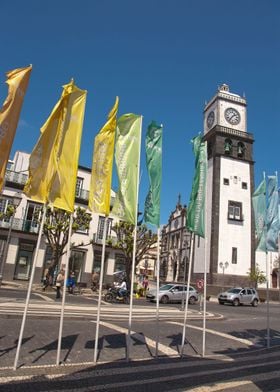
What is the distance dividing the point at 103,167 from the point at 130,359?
4459 mm

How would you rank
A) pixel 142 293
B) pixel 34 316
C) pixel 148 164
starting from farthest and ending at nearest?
1. pixel 142 293
2. pixel 34 316
3. pixel 148 164

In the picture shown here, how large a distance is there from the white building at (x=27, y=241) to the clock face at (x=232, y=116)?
2506 centimetres

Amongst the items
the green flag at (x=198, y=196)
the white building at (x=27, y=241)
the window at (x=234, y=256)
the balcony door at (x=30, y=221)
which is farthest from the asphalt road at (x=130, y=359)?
the window at (x=234, y=256)

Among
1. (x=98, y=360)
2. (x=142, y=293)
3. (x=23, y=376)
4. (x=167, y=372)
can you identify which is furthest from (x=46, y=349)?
(x=142, y=293)

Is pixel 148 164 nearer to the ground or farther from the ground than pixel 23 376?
farther from the ground

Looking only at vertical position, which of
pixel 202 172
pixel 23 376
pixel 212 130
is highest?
pixel 212 130

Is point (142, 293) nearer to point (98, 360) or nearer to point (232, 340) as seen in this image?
point (232, 340)

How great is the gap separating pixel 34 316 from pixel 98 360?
5712mm

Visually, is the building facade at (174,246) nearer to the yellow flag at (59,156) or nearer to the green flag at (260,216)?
the green flag at (260,216)

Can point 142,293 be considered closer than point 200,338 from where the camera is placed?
No

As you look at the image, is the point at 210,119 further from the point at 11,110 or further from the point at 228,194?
the point at 11,110

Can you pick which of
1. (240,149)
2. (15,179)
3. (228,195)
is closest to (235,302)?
(228,195)

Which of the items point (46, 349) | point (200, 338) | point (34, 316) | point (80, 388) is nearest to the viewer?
point (80, 388)

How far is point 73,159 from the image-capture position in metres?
8.28
